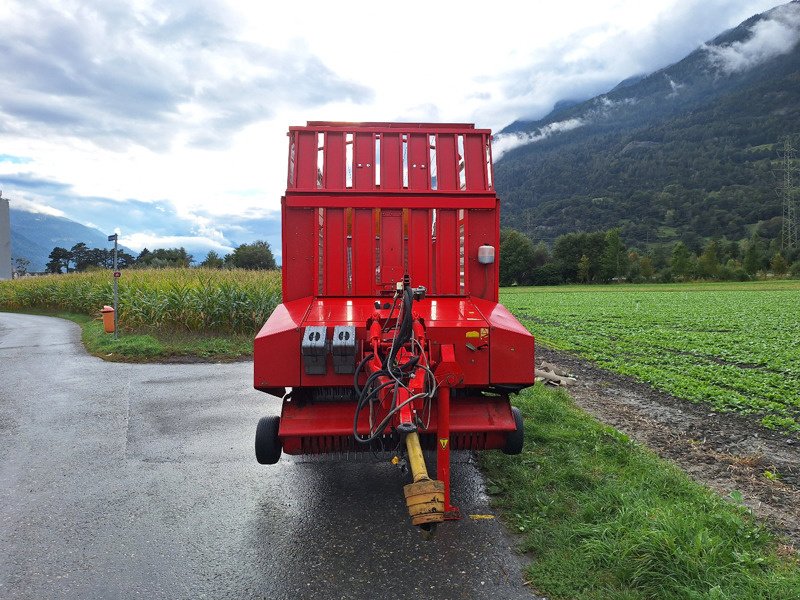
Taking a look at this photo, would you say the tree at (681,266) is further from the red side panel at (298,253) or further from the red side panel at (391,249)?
the red side panel at (298,253)

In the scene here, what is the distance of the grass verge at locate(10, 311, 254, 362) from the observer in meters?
11.9

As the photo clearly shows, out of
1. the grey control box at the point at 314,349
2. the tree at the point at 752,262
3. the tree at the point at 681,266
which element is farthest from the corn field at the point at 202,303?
the tree at the point at 752,262

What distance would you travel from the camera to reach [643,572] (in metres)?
2.98

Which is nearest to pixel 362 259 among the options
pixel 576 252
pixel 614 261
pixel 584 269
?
pixel 584 269

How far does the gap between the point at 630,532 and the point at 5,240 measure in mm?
79060

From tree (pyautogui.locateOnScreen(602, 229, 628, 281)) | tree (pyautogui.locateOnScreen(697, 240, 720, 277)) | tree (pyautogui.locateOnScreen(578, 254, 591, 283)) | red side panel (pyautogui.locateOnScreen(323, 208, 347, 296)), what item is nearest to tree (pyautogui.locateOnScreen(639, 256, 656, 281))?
tree (pyautogui.locateOnScreen(602, 229, 628, 281))

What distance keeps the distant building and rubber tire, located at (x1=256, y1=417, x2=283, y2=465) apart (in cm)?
7464

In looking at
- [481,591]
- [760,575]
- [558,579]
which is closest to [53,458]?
[481,591]

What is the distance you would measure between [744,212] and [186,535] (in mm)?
162815

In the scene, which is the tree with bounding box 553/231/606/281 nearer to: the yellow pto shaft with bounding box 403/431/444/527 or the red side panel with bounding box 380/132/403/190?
the red side panel with bounding box 380/132/403/190

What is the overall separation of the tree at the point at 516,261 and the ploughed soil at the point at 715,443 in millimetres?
74326

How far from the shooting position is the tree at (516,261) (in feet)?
269

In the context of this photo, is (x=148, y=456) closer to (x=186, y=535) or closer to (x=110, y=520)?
(x=110, y=520)

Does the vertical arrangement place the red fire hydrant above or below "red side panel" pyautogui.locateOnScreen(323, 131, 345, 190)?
below
